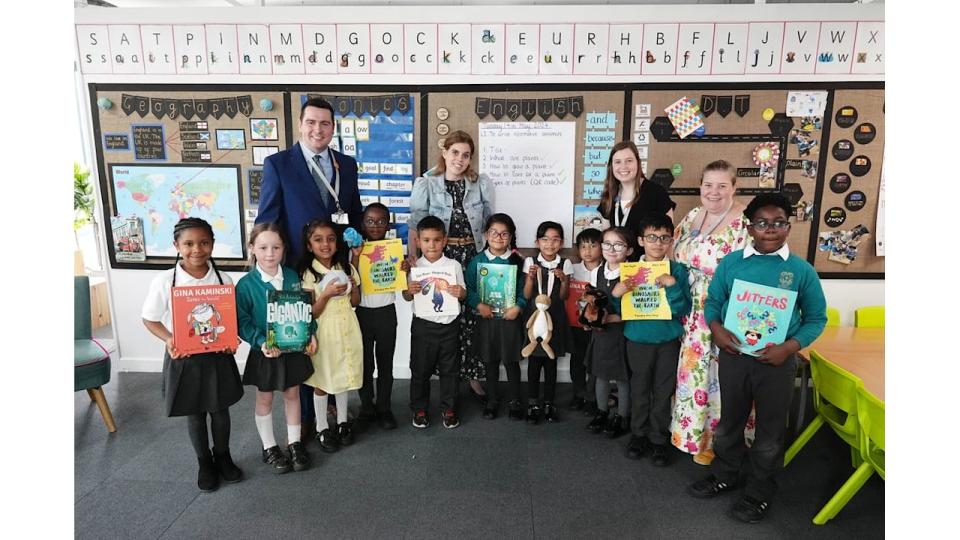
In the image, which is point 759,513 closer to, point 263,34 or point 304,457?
point 304,457

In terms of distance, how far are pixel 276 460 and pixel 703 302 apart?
245 centimetres

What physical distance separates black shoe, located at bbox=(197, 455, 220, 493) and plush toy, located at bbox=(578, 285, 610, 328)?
7.12 feet

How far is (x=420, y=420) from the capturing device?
3121 mm

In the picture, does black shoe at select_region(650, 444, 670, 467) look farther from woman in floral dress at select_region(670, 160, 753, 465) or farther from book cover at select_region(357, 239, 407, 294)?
book cover at select_region(357, 239, 407, 294)

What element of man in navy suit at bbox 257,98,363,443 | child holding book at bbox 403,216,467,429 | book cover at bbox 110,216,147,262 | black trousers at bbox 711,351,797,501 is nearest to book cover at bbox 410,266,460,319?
child holding book at bbox 403,216,467,429

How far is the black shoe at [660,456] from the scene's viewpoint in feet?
8.89

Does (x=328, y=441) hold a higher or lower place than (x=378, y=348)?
lower

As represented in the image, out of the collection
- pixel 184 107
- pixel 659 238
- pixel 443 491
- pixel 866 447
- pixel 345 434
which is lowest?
pixel 443 491

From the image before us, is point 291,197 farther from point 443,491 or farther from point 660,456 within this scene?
point 660,456

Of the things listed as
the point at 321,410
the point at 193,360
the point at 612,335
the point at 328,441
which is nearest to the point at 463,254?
the point at 612,335

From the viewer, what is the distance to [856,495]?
2453mm

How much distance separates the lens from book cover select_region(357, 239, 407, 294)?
2828mm

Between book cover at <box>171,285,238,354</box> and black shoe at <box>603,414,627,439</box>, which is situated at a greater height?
book cover at <box>171,285,238,354</box>
